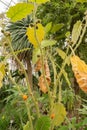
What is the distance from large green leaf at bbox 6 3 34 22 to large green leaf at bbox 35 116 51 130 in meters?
0.23

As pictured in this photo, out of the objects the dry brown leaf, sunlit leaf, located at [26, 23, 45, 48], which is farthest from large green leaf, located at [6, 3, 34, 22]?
the dry brown leaf

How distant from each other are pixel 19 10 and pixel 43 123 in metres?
0.25

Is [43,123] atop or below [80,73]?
below

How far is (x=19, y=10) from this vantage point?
0.67 m

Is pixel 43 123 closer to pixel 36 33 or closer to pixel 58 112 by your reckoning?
pixel 58 112

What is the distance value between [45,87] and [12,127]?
174 centimetres

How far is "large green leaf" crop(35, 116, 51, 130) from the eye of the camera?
656mm

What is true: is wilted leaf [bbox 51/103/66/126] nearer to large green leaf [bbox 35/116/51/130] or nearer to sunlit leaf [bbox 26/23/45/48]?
large green leaf [bbox 35/116/51/130]

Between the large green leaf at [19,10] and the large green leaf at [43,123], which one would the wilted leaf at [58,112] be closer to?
the large green leaf at [43,123]

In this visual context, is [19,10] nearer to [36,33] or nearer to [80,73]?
[36,33]

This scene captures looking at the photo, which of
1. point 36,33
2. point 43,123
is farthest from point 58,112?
point 36,33

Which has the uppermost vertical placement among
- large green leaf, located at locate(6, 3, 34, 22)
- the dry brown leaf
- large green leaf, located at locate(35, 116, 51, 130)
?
large green leaf, located at locate(6, 3, 34, 22)

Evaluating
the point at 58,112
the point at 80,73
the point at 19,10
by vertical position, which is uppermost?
the point at 19,10

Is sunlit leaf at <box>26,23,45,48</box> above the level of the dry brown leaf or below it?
above
